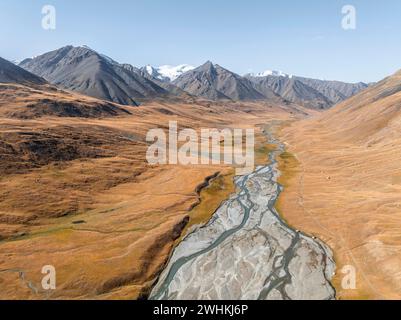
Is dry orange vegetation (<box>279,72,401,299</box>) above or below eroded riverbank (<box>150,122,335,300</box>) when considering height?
above

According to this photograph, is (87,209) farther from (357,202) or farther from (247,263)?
(357,202)

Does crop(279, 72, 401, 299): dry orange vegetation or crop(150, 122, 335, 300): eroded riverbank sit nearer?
crop(150, 122, 335, 300): eroded riverbank

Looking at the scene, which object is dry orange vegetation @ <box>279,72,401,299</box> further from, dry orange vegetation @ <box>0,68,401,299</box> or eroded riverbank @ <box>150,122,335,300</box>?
eroded riverbank @ <box>150,122,335,300</box>

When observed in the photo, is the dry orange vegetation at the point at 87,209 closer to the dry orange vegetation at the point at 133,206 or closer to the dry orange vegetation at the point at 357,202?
the dry orange vegetation at the point at 133,206

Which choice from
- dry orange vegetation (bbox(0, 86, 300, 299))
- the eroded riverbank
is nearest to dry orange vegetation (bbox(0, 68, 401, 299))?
dry orange vegetation (bbox(0, 86, 300, 299))

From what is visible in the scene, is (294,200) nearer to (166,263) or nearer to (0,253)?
(166,263)

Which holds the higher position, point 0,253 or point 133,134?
point 133,134
